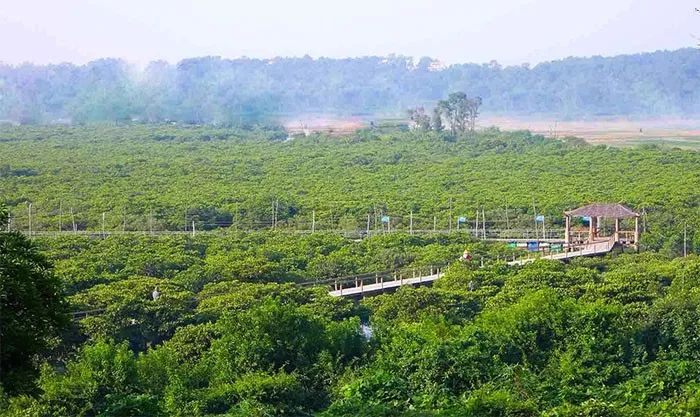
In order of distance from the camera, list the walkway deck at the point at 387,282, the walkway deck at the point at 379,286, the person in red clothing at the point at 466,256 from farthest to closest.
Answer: the person in red clothing at the point at 466,256, the walkway deck at the point at 387,282, the walkway deck at the point at 379,286

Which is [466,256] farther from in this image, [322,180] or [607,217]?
[322,180]

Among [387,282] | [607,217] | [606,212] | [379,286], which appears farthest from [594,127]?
[379,286]

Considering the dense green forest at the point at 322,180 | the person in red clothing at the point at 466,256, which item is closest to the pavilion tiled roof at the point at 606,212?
the dense green forest at the point at 322,180

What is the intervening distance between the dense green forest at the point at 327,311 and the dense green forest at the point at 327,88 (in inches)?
1782

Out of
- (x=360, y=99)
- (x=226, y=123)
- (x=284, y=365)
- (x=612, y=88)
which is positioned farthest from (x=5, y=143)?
(x=612, y=88)

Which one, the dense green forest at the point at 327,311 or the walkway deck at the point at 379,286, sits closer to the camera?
the dense green forest at the point at 327,311

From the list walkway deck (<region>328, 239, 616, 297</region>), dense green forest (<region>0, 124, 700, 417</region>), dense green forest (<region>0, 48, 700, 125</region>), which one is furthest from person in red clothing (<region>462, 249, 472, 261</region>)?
dense green forest (<region>0, 48, 700, 125</region>)

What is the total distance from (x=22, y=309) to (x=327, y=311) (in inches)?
456

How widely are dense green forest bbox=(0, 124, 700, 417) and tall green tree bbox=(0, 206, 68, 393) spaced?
0.09 ft

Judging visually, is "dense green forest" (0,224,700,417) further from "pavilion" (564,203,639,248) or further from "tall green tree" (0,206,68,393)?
"pavilion" (564,203,639,248)

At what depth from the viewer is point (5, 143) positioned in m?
85.8

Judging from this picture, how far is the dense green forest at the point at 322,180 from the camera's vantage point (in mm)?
50406

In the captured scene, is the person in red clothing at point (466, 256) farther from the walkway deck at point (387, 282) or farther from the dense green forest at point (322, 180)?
the dense green forest at point (322, 180)

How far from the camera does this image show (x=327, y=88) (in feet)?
461
